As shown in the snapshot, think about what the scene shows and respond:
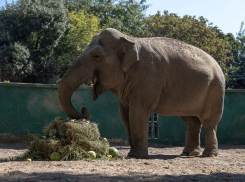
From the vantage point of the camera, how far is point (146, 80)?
25.6 ft

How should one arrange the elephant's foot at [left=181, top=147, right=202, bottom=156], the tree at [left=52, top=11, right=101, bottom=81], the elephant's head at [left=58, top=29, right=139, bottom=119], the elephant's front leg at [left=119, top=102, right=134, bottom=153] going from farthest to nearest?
1. the tree at [left=52, top=11, right=101, bottom=81]
2. the elephant's foot at [left=181, top=147, right=202, bottom=156]
3. the elephant's front leg at [left=119, top=102, right=134, bottom=153]
4. the elephant's head at [left=58, top=29, right=139, bottom=119]

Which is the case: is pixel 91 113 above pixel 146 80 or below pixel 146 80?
below

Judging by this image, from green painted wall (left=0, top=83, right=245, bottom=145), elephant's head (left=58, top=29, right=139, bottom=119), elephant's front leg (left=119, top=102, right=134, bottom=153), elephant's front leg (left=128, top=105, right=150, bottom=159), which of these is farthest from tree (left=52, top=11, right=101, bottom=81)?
elephant's front leg (left=128, top=105, right=150, bottom=159)

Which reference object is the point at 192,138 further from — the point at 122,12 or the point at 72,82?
the point at 122,12

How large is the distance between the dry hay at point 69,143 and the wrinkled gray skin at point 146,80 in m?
0.32

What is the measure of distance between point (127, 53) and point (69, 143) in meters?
2.14

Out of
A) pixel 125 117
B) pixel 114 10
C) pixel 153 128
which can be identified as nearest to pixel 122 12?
pixel 114 10

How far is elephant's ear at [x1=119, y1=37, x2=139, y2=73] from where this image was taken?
762 centimetres

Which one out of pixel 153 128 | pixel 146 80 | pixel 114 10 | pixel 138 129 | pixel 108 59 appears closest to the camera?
pixel 108 59

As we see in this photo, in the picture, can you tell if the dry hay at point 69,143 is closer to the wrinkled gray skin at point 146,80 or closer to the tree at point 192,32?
the wrinkled gray skin at point 146,80

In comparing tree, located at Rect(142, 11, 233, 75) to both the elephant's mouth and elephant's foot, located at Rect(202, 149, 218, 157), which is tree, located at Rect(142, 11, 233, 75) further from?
the elephant's mouth

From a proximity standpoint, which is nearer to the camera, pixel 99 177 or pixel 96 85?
pixel 99 177

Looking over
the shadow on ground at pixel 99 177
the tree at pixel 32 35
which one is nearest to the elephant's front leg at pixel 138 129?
the shadow on ground at pixel 99 177

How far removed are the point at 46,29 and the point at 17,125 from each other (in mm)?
17476
